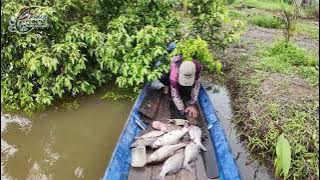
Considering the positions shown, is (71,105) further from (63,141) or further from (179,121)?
(179,121)

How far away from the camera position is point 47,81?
6.69 m

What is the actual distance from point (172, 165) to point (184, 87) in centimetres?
165

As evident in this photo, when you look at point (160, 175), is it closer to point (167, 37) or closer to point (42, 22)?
point (167, 37)

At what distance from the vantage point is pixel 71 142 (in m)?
5.95

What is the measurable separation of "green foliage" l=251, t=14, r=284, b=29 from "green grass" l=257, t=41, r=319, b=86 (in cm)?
299

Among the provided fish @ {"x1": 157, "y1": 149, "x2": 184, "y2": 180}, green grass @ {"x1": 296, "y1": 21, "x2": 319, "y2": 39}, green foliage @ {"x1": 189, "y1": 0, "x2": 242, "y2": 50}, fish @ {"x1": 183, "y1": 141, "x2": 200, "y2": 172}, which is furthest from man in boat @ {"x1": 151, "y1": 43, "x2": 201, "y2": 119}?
green grass @ {"x1": 296, "y1": 21, "x2": 319, "y2": 39}

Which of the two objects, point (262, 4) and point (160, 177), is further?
point (262, 4)

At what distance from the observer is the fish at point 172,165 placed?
170 inches

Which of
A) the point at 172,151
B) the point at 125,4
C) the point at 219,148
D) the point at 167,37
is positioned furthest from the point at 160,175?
the point at 125,4

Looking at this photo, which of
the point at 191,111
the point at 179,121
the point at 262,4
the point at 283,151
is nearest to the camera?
the point at 283,151

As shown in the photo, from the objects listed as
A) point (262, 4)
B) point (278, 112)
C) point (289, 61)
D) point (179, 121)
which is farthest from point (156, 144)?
point (262, 4)

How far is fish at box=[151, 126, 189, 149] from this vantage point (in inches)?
189

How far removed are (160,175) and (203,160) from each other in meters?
0.68

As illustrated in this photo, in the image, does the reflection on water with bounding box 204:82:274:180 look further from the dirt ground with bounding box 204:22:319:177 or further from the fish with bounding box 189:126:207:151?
the fish with bounding box 189:126:207:151
